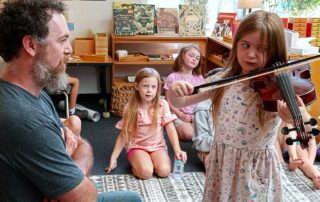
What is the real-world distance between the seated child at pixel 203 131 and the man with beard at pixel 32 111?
5.51 ft

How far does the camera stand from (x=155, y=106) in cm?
267

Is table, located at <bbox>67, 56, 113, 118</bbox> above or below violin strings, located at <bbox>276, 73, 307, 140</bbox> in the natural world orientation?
below

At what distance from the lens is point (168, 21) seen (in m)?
4.02

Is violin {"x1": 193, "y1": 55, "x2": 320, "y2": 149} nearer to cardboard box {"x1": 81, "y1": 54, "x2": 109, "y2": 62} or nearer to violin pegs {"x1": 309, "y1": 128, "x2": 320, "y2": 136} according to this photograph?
violin pegs {"x1": 309, "y1": 128, "x2": 320, "y2": 136}

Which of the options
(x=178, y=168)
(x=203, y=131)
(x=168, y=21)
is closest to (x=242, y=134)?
(x=178, y=168)

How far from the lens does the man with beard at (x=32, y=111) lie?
977 millimetres

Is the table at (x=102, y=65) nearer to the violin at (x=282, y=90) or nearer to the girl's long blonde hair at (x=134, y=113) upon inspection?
the girl's long blonde hair at (x=134, y=113)

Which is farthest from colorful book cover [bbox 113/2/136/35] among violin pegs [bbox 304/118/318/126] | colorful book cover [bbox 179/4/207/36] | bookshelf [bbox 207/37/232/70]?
violin pegs [bbox 304/118/318/126]

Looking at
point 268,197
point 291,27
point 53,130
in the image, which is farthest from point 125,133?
point 291,27

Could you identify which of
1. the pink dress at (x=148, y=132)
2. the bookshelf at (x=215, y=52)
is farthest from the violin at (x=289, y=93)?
the bookshelf at (x=215, y=52)

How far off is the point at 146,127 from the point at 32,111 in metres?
1.67

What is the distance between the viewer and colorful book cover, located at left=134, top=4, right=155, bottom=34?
3863mm

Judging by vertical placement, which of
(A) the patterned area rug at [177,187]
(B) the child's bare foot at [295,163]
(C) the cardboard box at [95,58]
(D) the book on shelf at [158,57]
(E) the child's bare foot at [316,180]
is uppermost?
(C) the cardboard box at [95,58]

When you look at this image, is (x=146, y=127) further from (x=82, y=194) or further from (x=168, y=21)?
(x=168, y=21)
